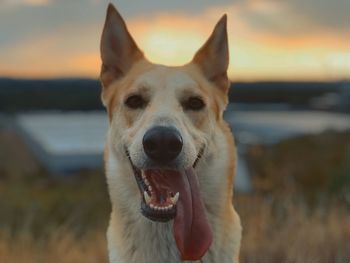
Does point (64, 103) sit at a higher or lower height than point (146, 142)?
lower

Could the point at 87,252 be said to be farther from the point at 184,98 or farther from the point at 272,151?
the point at 272,151

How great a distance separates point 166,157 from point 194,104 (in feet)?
1.95

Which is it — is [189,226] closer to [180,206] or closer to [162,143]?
[180,206]

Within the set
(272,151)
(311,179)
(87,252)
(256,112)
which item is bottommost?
(256,112)

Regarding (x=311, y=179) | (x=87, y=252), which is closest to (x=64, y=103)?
(x=311, y=179)

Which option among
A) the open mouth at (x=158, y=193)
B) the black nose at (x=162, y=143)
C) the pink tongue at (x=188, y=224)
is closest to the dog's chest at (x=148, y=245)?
the pink tongue at (x=188, y=224)

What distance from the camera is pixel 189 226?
469cm

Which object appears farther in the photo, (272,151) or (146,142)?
(272,151)

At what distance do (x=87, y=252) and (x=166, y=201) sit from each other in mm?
3663

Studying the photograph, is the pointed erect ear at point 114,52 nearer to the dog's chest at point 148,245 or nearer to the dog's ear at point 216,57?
the dog's ear at point 216,57

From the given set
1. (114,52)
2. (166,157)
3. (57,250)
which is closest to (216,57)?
(114,52)

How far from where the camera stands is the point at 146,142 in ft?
14.7

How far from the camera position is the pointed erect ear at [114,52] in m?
5.29

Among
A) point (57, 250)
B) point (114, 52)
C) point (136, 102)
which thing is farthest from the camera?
point (57, 250)
